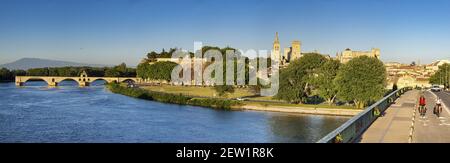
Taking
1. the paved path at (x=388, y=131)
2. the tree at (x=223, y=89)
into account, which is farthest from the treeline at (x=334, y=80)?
the paved path at (x=388, y=131)

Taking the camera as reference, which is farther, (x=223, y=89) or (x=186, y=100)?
(x=223, y=89)

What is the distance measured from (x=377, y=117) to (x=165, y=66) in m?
86.0

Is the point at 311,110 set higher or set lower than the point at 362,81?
lower

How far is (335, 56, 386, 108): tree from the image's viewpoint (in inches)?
1905

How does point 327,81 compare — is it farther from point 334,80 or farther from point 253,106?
point 253,106

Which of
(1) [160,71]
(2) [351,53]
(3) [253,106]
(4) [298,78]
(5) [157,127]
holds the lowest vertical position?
(5) [157,127]

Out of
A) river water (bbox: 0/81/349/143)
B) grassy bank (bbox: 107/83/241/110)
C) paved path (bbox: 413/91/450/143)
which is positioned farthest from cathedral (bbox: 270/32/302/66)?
paved path (bbox: 413/91/450/143)

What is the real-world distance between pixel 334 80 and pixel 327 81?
128cm

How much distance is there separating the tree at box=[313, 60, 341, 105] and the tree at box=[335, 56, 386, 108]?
1.55 meters

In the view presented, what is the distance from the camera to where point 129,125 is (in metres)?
35.2

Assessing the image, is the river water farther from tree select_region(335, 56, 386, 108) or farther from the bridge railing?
the bridge railing

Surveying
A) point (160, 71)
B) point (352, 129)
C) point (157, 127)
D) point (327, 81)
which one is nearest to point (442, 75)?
point (327, 81)

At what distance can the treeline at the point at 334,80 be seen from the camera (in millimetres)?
48594

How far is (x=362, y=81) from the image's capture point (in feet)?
159
